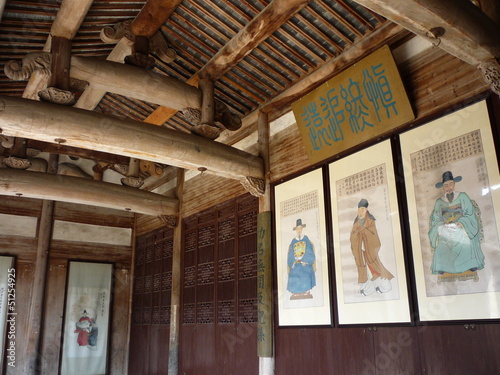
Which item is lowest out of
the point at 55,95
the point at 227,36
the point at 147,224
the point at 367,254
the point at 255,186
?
the point at 367,254

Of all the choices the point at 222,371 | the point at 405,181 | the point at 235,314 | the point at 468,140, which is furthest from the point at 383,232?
the point at 222,371

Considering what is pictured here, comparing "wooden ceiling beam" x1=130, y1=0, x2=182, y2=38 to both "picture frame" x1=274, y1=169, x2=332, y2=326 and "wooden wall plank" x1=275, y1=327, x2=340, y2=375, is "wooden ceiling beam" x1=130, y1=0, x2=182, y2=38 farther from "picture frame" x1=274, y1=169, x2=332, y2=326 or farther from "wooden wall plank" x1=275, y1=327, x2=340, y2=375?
"wooden wall plank" x1=275, y1=327, x2=340, y2=375

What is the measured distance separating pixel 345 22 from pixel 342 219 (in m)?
1.67

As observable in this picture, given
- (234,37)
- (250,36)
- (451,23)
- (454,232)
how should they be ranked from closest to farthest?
(451,23) < (454,232) < (250,36) < (234,37)

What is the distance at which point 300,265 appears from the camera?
4156 millimetres

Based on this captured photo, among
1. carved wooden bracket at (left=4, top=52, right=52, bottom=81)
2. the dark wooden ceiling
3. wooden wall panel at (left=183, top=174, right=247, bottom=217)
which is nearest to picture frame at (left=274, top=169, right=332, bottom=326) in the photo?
wooden wall panel at (left=183, top=174, right=247, bottom=217)

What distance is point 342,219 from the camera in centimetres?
379

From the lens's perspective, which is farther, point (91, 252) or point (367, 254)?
point (91, 252)

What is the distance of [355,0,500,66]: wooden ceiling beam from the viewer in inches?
91.2

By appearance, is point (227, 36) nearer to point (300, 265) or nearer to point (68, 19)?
point (68, 19)

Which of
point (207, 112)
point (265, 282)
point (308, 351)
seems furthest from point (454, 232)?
point (207, 112)

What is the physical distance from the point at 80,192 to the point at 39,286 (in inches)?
79.7

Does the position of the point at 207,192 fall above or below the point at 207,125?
below

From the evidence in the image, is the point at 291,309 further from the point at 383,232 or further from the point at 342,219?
the point at 383,232
